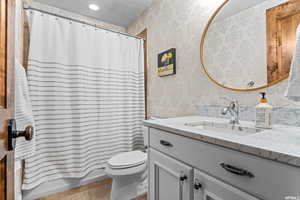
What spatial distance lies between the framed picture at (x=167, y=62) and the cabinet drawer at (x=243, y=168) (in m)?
1.07

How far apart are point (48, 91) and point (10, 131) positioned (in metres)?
1.30

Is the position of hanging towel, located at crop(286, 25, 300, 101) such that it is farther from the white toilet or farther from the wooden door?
the white toilet

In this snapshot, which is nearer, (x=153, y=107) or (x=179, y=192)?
(x=179, y=192)

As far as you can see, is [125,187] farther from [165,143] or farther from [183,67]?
[183,67]

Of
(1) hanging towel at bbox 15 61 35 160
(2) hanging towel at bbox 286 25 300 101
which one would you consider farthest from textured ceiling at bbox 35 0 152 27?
(2) hanging towel at bbox 286 25 300 101

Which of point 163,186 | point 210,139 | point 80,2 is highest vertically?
point 80,2

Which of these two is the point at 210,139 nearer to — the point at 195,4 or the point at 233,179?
the point at 233,179

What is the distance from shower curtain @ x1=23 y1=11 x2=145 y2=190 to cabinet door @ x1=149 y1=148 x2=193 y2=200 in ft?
3.42

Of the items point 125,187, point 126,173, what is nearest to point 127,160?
point 126,173

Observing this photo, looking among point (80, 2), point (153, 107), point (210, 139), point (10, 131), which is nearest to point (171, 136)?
point (210, 139)

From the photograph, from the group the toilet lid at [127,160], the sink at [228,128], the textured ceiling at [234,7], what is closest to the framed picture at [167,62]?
the textured ceiling at [234,7]

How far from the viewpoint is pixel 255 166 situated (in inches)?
19.9

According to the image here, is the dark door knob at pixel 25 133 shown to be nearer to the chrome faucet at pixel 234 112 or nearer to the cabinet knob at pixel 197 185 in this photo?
the cabinet knob at pixel 197 185

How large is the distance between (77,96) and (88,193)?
109cm
